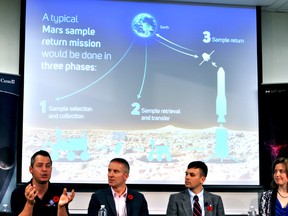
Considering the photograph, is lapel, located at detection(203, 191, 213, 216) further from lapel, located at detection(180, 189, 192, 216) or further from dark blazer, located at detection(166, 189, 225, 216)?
lapel, located at detection(180, 189, 192, 216)

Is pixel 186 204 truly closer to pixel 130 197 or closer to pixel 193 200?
pixel 193 200

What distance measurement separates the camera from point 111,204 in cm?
358

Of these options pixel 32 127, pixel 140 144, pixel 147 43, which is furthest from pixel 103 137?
pixel 147 43

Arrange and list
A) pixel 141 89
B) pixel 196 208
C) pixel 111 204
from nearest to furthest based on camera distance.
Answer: pixel 111 204, pixel 196 208, pixel 141 89

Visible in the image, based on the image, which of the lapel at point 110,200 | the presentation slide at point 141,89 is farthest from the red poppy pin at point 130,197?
the presentation slide at point 141,89

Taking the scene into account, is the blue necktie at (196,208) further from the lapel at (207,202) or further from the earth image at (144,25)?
the earth image at (144,25)

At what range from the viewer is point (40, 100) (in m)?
4.53

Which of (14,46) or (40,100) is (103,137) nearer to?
(40,100)

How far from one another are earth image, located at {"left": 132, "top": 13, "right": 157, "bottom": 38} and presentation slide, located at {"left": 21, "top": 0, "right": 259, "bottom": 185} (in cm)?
1

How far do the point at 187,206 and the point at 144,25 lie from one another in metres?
2.02

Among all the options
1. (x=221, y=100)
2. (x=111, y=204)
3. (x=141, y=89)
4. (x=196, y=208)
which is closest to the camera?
(x=111, y=204)

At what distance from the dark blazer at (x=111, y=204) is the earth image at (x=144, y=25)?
1.87 metres

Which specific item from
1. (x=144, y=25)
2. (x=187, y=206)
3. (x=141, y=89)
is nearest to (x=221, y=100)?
(x=141, y=89)

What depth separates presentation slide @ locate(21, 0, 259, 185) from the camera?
4559 mm
